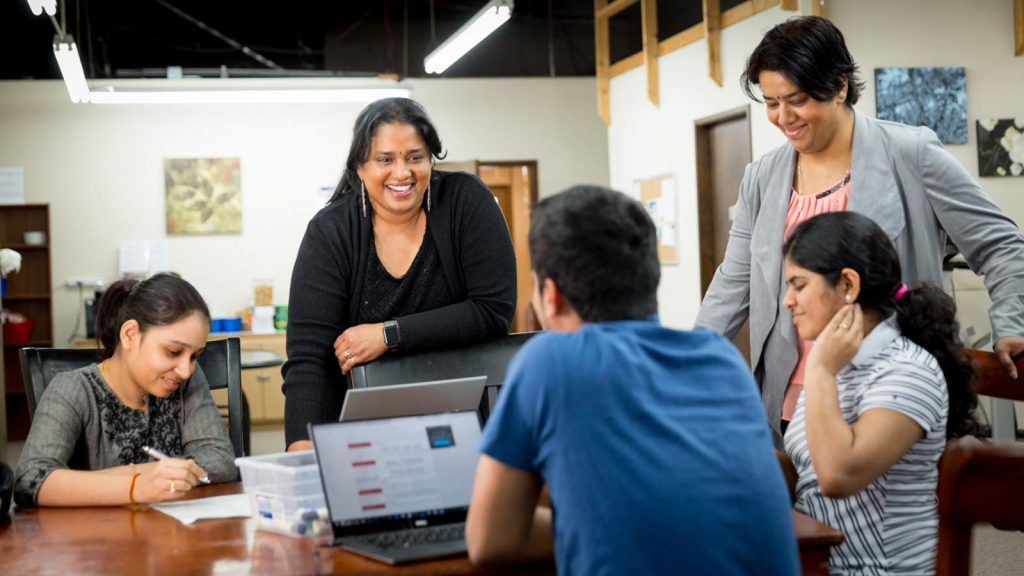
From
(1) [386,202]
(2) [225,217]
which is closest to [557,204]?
(1) [386,202]

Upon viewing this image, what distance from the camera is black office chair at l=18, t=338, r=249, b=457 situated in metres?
2.56

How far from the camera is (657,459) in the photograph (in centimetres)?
126

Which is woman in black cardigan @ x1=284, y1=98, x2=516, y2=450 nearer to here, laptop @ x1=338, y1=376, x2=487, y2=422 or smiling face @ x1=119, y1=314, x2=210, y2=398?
smiling face @ x1=119, y1=314, x2=210, y2=398

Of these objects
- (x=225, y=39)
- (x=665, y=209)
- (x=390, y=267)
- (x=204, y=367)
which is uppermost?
(x=225, y=39)

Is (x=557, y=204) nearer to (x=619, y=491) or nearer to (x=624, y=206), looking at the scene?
(x=624, y=206)

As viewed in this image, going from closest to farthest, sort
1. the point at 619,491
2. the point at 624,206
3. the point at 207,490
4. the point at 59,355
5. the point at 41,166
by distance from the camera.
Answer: the point at 619,491 < the point at 624,206 < the point at 207,490 < the point at 59,355 < the point at 41,166

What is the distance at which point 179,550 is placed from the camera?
1646mm

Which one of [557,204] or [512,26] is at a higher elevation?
[512,26]

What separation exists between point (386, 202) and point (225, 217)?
294 inches

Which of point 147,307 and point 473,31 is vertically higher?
point 473,31

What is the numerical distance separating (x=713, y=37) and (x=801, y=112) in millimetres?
5152

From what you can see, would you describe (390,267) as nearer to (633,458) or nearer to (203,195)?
(633,458)

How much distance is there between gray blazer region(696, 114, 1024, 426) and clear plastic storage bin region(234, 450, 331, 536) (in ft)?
3.45

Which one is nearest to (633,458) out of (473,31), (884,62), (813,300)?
(813,300)
